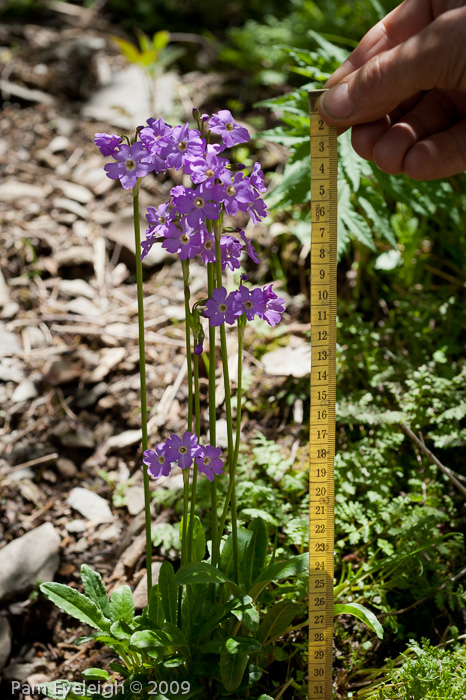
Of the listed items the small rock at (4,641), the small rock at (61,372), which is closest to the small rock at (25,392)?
the small rock at (61,372)

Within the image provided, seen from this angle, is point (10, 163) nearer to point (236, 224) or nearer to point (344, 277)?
point (236, 224)

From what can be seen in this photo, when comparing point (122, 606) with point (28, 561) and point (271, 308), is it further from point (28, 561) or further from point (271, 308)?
point (271, 308)

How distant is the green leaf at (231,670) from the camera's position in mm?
1750

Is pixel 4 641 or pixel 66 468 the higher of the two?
pixel 66 468

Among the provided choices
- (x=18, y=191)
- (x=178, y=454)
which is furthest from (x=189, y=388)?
(x=18, y=191)

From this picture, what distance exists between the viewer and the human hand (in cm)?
178

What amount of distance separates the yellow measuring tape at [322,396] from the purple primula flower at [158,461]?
47 cm

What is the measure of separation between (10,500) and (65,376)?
76 centimetres

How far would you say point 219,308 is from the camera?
5.40 ft

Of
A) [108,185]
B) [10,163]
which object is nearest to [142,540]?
[108,185]

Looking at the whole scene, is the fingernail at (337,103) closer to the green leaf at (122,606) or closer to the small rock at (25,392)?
the green leaf at (122,606)

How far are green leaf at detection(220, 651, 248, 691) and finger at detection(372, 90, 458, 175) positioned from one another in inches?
66.2

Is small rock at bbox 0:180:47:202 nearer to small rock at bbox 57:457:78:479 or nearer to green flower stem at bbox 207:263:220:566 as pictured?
small rock at bbox 57:457:78:479

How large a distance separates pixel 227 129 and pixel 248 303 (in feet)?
1.54
